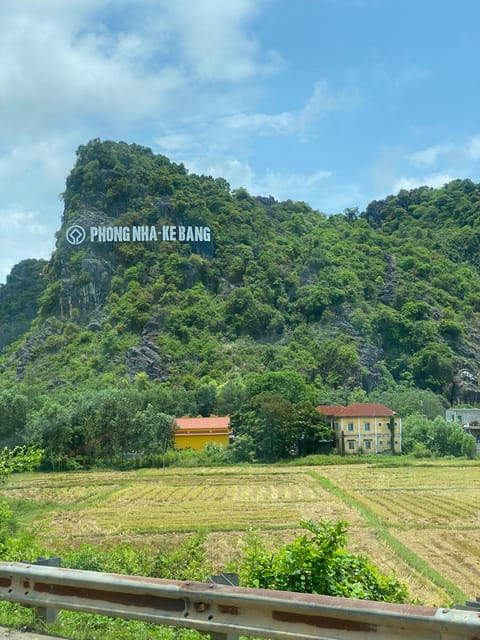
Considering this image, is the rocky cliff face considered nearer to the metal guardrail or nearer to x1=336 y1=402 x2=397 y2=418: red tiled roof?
x1=336 y1=402 x2=397 y2=418: red tiled roof

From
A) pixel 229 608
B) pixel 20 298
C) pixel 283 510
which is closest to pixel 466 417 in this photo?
pixel 283 510

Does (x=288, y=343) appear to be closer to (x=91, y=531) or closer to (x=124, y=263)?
(x=124, y=263)

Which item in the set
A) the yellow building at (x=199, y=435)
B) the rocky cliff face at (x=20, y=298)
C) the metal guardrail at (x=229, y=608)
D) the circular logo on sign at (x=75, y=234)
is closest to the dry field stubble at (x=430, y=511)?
the metal guardrail at (x=229, y=608)

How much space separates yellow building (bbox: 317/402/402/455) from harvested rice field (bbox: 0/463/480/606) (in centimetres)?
1417

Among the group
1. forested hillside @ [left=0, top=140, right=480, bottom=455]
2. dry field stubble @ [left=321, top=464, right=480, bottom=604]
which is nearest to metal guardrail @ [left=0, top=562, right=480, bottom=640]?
dry field stubble @ [left=321, top=464, right=480, bottom=604]

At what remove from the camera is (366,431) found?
193 ft

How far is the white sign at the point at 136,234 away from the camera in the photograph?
106 meters

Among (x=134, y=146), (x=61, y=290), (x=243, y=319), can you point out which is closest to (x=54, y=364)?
(x=61, y=290)

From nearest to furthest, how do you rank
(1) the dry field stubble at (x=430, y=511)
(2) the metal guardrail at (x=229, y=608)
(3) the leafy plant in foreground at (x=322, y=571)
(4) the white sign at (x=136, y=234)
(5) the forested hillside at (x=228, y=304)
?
(2) the metal guardrail at (x=229, y=608), (3) the leafy plant in foreground at (x=322, y=571), (1) the dry field stubble at (x=430, y=511), (5) the forested hillside at (x=228, y=304), (4) the white sign at (x=136, y=234)

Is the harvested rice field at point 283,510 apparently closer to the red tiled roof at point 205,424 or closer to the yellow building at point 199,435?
the yellow building at point 199,435

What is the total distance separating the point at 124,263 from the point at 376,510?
85093mm

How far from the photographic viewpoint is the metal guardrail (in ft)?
10.1

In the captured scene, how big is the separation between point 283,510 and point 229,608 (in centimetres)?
2213

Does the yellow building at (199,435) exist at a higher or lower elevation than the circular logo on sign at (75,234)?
lower
